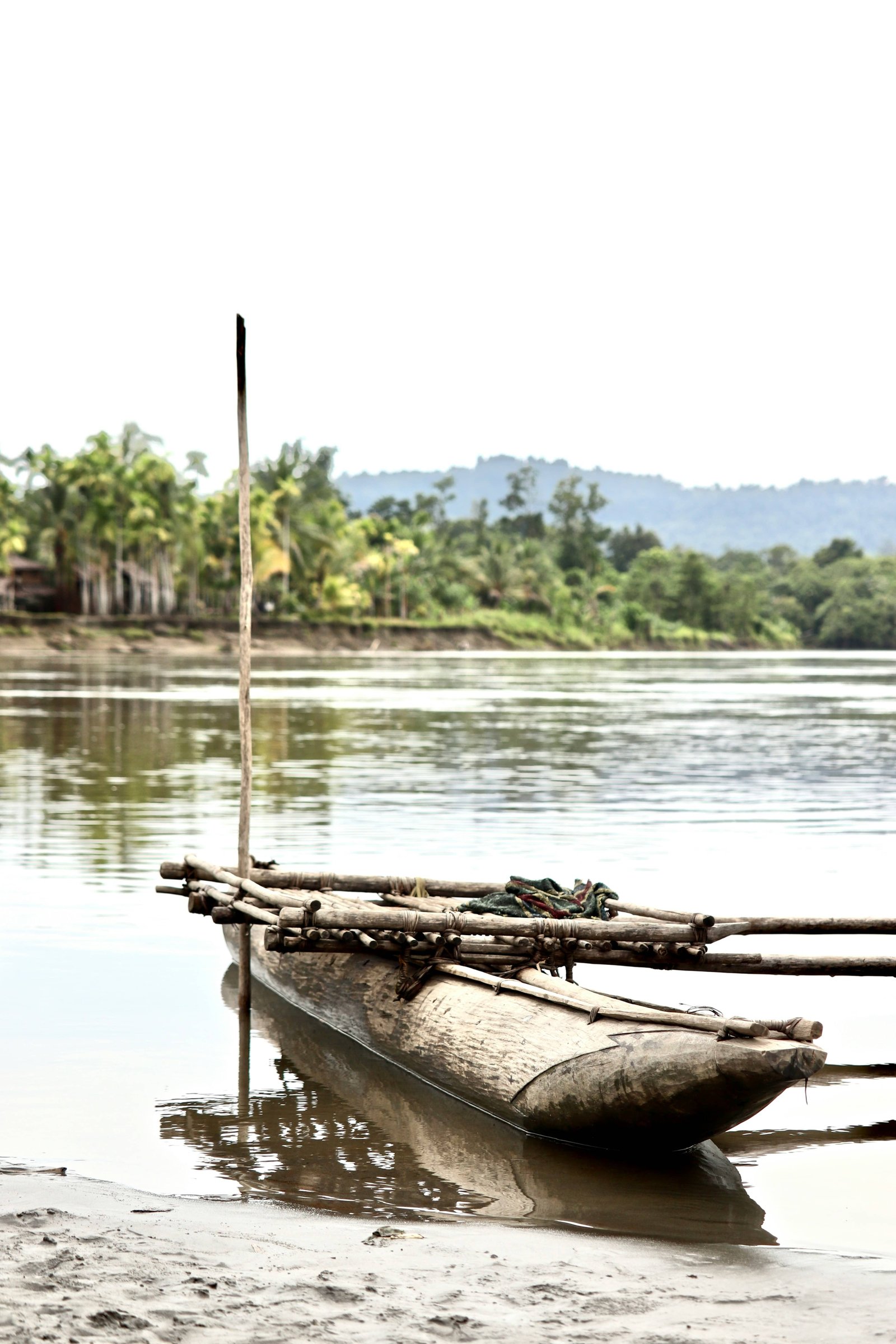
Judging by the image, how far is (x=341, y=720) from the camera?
35031 millimetres

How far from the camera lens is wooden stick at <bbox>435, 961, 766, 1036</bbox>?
247 inches

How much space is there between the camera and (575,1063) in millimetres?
6691

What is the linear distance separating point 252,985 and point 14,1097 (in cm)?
271

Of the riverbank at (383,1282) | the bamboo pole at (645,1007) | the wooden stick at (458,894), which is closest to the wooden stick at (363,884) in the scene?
the wooden stick at (458,894)

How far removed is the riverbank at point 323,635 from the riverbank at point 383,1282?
3007 inches

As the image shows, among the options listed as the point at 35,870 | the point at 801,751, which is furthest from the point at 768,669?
the point at 35,870

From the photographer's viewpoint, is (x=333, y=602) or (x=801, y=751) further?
(x=333, y=602)

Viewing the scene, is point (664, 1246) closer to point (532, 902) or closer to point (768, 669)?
point (532, 902)

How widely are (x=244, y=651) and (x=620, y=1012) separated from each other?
169 inches

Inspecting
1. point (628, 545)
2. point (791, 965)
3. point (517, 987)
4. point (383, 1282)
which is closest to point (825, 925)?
point (791, 965)

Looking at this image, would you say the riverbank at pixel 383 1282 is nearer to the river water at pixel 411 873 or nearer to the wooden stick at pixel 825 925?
the river water at pixel 411 873

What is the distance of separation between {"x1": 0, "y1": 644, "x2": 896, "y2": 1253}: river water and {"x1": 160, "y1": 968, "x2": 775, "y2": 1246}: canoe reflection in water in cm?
2

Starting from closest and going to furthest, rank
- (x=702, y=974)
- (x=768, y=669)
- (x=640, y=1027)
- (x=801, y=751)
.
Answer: (x=640, y=1027) → (x=702, y=974) → (x=801, y=751) → (x=768, y=669)

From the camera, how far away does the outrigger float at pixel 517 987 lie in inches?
251
